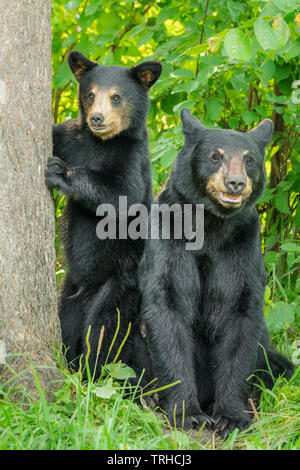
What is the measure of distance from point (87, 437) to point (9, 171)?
1588mm

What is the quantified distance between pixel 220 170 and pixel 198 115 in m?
3.20

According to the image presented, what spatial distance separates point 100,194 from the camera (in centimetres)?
452

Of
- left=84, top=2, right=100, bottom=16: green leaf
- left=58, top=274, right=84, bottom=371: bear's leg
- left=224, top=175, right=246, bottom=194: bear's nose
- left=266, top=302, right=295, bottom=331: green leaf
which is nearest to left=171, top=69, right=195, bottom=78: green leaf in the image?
left=84, top=2, right=100, bottom=16: green leaf

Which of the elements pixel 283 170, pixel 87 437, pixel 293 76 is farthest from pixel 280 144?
pixel 87 437

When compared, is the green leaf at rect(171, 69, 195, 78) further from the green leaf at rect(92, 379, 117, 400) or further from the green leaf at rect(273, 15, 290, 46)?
the green leaf at rect(92, 379, 117, 400)

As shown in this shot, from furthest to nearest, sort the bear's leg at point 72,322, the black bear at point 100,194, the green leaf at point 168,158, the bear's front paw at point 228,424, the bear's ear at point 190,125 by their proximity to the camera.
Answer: the green leaf at point 168,158 → the bear's leg at point 72,322 → the black bear at point 100,194 → the bear's ear at point 190,125 → the bear's front paw at point 228,424

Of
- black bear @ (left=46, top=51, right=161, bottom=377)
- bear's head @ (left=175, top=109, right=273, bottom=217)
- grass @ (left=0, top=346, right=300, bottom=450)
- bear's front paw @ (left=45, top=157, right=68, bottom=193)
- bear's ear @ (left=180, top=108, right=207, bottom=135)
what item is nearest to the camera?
grass @ (left=0, top=346, right=300, bottom=450)

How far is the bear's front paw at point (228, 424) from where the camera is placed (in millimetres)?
3783

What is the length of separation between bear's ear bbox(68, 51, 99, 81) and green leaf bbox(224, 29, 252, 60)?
4.89 ft

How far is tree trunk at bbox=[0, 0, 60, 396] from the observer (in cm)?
367

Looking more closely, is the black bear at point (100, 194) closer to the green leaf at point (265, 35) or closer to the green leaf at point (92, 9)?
the green leaf at point (92, 9)

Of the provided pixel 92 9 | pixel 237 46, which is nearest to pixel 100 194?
pixel 237 46

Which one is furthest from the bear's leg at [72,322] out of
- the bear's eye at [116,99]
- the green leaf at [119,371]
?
the bear's eye at [116,99]

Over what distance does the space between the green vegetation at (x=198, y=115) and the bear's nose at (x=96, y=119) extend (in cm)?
64
